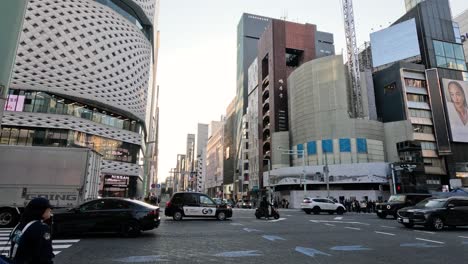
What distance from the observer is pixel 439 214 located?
48.3 feet

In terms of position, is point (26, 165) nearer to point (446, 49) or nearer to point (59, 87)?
point (59, 87)

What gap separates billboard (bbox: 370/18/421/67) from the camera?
67394 millimetres

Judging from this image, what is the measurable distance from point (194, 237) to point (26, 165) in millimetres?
9051

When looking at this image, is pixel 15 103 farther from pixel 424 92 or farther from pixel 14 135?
pixel 424 92

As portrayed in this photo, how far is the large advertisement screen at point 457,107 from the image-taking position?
6081cm

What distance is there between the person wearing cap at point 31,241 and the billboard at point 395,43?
257 feet

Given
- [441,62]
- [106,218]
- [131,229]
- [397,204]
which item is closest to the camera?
[106,218]

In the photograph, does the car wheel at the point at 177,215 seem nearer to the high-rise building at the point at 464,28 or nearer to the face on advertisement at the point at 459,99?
the face on advertisement at the point at 459,99

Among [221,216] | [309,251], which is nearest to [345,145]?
[221,216]

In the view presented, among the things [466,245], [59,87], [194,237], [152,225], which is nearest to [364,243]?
[466,245]

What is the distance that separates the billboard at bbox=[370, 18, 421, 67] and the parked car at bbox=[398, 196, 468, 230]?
62800mm

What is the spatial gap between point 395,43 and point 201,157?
119412mm

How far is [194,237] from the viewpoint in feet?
37.0

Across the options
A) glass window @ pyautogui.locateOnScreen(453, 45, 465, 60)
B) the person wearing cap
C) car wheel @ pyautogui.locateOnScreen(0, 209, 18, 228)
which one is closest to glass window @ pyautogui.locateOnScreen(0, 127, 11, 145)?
car wheel @ pyautogui.locateOnScreen(0, 209, 18, 228)
